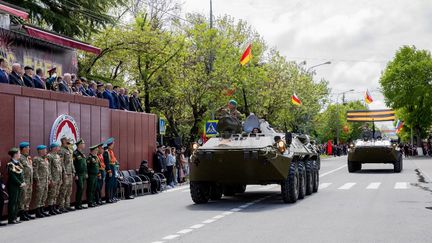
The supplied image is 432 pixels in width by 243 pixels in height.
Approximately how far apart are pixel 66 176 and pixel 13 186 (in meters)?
2.45

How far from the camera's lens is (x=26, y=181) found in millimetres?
14844

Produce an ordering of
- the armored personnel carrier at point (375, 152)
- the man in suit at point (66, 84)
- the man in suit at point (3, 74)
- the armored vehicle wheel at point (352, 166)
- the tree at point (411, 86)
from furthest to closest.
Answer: the tree at point (411, 86) < the armored vehicle wheel at point (352, 166) < the armored personnel carrier at point (375, 152) < the man in suit at point (66, 84) < the man in suit at point (3, 74)

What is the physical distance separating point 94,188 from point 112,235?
23.0 ft

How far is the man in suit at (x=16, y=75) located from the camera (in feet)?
53.1

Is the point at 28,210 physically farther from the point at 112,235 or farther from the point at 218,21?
the point at 218,21

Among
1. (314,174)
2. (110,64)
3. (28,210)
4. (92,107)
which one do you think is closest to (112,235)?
(28,210)

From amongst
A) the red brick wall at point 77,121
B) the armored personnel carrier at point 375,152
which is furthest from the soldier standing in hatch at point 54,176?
the armored personnel carrier at point 375,152

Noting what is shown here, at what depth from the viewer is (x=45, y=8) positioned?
24.7 m

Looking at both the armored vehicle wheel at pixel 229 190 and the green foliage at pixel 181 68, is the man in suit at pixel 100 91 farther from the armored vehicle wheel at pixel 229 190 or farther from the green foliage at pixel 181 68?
the green foliage at pixel 181 68

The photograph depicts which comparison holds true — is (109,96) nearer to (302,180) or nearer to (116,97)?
(116,97)

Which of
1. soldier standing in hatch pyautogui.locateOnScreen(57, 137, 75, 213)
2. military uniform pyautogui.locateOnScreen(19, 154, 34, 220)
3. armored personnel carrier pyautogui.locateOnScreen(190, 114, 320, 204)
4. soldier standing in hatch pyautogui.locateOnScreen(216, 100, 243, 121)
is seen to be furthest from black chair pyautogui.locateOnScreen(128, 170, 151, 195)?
military uniform pyautogui.locateOnScreen(19, 154, 34, 220)

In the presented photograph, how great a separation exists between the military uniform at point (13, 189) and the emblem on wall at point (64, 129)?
2.97m

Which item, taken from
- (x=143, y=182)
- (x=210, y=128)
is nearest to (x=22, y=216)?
(x=143, y=182)

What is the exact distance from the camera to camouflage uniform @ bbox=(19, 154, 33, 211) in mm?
14719
